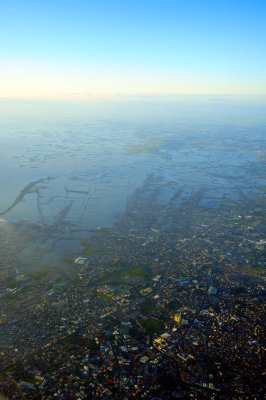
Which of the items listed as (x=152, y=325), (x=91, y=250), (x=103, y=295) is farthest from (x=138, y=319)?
(x=91, y=250)

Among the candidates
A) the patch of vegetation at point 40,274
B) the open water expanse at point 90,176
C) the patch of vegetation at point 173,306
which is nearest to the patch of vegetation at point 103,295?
the patch of vegetation at point 173,306

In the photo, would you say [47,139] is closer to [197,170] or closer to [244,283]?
[197,170]

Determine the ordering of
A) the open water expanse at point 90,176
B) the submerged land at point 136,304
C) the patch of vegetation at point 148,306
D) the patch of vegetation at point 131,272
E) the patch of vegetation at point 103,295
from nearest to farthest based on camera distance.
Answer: the submerged land at point 136,304 < the patch of vegetation at point 148,306 < the patch of vegetation at point 103,295 < the patch of vegetation at point 131,272 < the open water expanse at point 90,176

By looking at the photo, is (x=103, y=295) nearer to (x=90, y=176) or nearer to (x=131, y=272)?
(x=131, y=272)

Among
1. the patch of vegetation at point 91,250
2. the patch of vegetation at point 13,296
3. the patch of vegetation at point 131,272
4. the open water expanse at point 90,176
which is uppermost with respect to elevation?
the open water expanse at point 90,176

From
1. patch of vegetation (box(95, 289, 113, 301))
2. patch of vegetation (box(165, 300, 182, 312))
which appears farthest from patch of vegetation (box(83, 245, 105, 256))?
patch of vegetation (box(165, 300, 182, 312))

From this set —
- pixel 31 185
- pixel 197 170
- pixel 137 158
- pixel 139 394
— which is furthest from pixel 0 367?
pixel 137 158

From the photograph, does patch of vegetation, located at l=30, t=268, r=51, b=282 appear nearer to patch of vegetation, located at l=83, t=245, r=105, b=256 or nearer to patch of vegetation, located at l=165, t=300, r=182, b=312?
patch of vegetation, located at l=83, t=245, r=105, b=256

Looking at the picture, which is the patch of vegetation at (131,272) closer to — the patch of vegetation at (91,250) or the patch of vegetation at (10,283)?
the patch of vegetation at (91,250)
